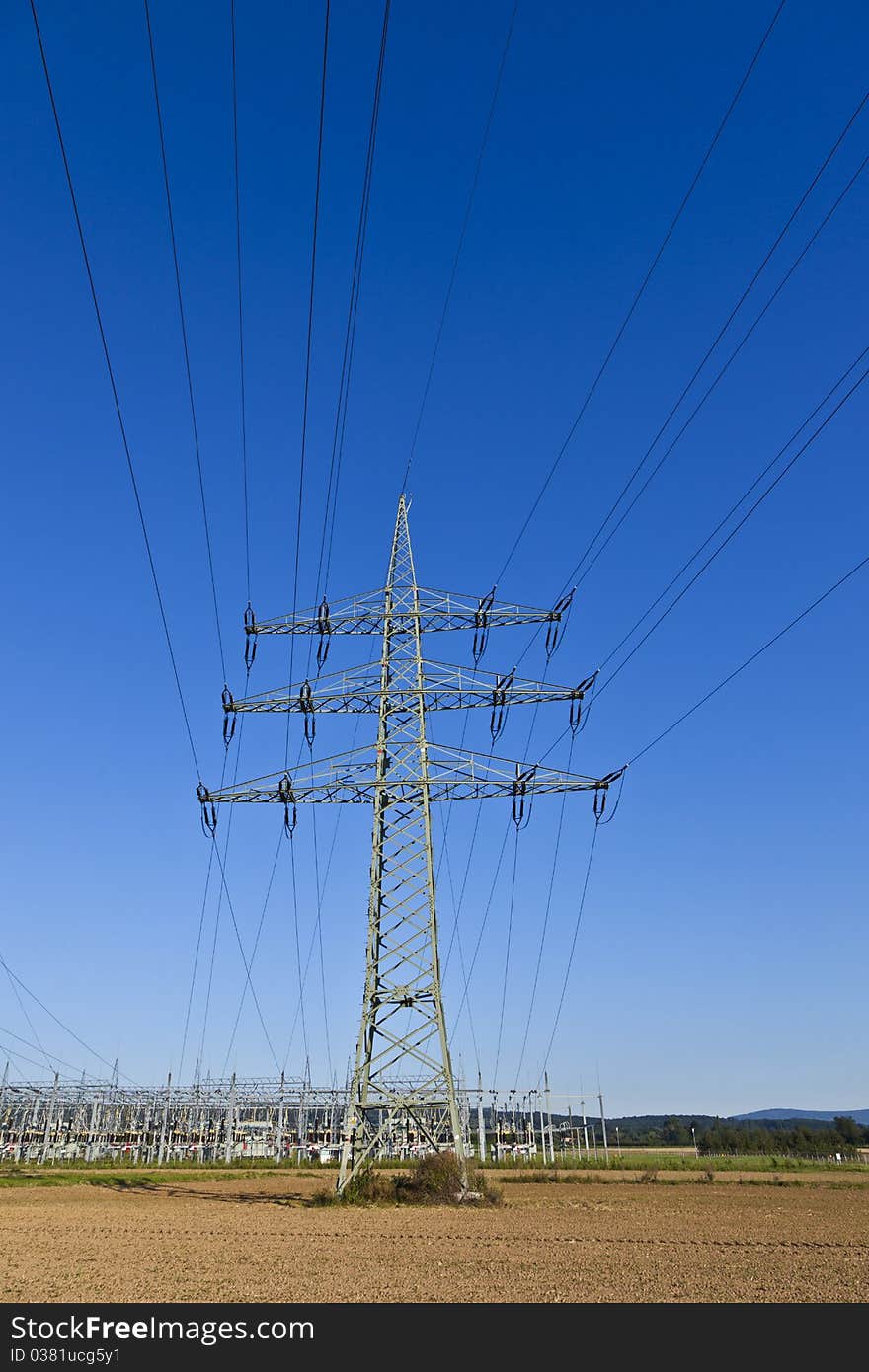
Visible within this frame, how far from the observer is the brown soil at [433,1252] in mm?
11922

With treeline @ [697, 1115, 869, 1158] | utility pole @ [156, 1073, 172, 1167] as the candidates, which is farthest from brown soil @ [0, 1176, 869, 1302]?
treeline @ [697, 1115, 869, 1158]

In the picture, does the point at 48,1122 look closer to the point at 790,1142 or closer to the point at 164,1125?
the point at 164,1125

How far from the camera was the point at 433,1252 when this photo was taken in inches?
625

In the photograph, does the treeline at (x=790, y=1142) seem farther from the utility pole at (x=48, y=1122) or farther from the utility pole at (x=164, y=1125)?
the utility pole at (x=48, y=1122)

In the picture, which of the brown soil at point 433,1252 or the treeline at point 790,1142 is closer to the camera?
the brown soil at point 433,1252

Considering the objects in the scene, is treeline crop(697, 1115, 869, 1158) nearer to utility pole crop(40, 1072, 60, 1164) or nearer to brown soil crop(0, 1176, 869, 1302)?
utility pole crop(40, 1072, 60, 1164)

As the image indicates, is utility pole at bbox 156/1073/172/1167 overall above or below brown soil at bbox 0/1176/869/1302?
above

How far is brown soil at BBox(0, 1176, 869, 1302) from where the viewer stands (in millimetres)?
11922

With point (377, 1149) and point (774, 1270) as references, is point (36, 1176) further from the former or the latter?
point (774, 1270)

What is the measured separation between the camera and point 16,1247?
1656 centimetres

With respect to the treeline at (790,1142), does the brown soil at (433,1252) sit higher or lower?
lower

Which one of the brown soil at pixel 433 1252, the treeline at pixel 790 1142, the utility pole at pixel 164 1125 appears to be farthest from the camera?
the treeline at pixel 790 1142

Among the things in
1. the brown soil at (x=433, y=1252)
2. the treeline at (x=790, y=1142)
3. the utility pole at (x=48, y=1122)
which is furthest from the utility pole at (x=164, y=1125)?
the treeline at (x=790, y=1142)
